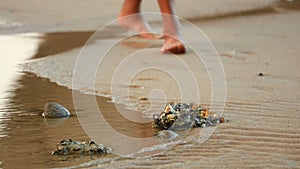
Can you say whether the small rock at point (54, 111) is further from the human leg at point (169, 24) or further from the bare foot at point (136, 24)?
the bare foot at point (136, 24)

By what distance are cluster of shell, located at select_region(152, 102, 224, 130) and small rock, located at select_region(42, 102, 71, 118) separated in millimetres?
442

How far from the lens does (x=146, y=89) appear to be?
389 centimetres

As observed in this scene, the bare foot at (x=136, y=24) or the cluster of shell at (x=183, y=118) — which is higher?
the bare foot at (x=136, y=24)

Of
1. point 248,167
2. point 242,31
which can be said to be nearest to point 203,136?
point 248,167

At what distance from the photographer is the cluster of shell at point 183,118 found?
3061 millimetres

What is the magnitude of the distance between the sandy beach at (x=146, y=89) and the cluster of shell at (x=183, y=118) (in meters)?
0.06

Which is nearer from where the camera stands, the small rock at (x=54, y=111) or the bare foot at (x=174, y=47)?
the small rock at (x=54, y=111)

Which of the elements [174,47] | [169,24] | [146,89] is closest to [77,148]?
[146,89]

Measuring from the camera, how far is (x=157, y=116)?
10.4ft

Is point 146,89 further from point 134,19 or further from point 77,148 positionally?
point 134,19

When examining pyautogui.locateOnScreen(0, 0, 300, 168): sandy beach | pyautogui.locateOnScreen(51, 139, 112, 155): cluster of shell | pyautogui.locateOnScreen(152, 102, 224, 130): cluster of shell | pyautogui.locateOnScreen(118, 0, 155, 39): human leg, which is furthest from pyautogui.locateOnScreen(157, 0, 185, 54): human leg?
pyautogui.locateOnScreen(51, 139, 112, 155): cluster of shell

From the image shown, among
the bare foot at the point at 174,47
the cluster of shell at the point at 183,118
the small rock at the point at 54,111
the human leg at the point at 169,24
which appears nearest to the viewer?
Result: the cluster of shell at the point at 183,118

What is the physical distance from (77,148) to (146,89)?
4.03 feet

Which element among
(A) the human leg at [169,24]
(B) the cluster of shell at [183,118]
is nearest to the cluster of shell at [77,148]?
(B) the cluster of shell at [183,118]
